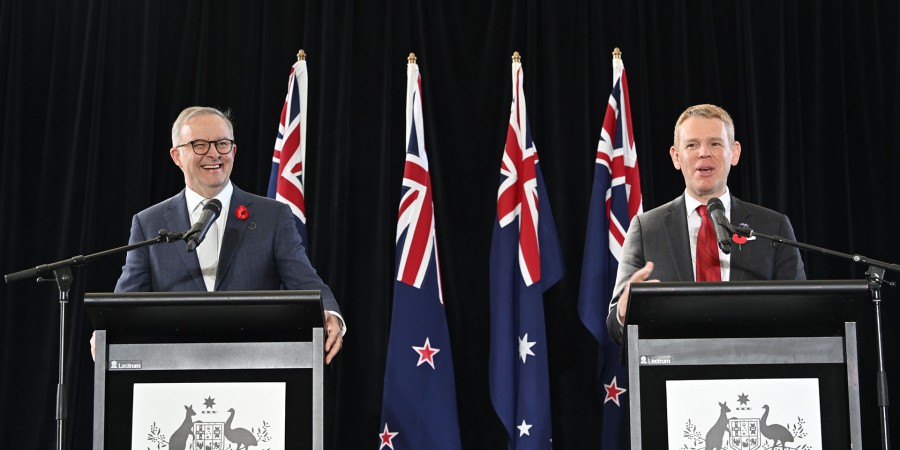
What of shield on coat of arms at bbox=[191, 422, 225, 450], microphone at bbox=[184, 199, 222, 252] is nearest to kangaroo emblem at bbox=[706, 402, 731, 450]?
shield on coat of arms at bbox=[191, 422, 225, 450]

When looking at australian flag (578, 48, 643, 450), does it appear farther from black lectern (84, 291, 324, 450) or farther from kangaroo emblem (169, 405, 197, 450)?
kangaroo emblem (169, 405, 197, 450)

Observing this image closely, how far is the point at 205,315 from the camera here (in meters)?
2.67

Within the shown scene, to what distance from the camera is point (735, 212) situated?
3.76 metres

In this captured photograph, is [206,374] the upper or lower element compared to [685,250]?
lower

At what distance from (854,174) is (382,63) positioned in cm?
276

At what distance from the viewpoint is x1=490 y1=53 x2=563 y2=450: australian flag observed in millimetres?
5023

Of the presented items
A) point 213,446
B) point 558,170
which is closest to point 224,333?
point 213,446

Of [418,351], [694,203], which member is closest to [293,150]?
[418,351]

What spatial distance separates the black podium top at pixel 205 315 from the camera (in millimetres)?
2633

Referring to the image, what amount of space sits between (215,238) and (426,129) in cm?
209

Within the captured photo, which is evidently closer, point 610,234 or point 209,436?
point 209,436

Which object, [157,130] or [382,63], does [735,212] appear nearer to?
[382,63]

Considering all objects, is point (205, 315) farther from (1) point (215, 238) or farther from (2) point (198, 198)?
(2) point (198, 198)

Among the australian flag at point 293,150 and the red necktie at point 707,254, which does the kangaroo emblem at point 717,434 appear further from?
the australian flag at point 293,150
